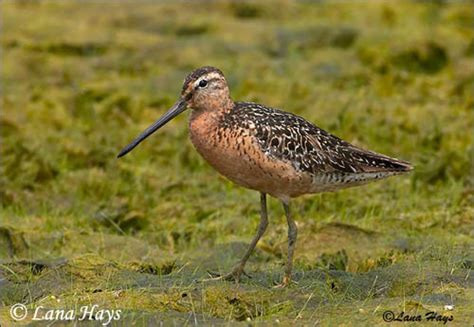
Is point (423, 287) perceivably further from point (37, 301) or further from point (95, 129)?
point (95, 129)

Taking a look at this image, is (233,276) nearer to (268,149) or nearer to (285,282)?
(285,282)

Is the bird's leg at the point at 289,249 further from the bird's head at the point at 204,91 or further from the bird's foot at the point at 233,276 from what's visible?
the bird's head at the point at 204,91

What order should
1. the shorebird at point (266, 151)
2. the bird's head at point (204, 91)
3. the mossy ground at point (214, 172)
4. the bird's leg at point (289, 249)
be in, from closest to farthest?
the mossy ground at point (214, 172), the bird's leg at point (289, 249), the shorebird at point (266, 151), the bird's head at point (204, 91)

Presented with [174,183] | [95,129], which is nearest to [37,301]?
[174,183]

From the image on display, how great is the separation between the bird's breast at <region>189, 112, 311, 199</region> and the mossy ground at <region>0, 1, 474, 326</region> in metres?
0.46

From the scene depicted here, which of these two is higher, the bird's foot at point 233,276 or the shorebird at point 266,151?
the shorebird at point 266,151

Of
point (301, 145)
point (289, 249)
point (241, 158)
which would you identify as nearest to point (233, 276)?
point (289, 249)

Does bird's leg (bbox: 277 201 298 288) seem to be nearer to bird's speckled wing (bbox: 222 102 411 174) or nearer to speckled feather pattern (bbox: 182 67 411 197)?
speckled feather pattern (bbox: 182 67 411 197)

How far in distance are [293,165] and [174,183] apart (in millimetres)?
2353

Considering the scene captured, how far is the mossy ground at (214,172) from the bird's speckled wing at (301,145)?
513 mm

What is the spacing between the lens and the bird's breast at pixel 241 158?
17.1 feet

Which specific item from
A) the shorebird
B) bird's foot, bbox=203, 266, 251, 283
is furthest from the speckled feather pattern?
bird's foot, bbox=203, 266, 251, 283

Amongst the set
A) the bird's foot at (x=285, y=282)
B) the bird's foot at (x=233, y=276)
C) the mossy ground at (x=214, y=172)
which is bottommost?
the mossy ground at (x=214, y=172)

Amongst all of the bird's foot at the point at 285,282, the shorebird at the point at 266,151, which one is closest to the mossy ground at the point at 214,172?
the bird's foot at the point at 285,282
